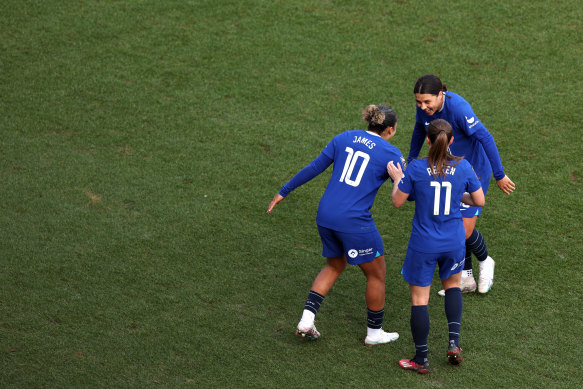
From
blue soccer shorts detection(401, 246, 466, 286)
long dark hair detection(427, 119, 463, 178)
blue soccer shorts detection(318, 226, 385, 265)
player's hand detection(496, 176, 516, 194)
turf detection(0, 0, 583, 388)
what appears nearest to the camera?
long dark hair detection(427, 119, 463, 178)

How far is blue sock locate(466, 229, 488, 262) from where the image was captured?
19.8ft

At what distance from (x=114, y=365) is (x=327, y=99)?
5239 millimetres

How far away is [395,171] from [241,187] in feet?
10.0

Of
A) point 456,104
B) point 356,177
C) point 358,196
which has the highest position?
point 456,104

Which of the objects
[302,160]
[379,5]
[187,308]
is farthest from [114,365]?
[379,5]

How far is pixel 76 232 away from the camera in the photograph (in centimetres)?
691

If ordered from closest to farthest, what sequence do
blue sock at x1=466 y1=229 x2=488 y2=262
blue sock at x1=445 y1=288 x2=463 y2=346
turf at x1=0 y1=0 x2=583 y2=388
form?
blue sock at x1=445 y1=288 x2=463 y2=346
turf at x1=0 y1=0 x2=583 y2=388
blue sock at x1=466 y1=229 x2=488 y2=262

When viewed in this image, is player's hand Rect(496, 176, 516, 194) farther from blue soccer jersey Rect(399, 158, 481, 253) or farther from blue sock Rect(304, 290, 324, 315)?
blue sock Rect(304, 290, 324, 315)

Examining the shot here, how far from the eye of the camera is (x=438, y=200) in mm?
4789

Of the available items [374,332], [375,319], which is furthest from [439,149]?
[374,332]

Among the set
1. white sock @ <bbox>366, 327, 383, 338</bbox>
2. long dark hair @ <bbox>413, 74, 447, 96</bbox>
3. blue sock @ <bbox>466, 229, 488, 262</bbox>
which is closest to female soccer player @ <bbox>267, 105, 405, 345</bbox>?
white sock @ <bbox>366, 327, 383, 338</bbox>

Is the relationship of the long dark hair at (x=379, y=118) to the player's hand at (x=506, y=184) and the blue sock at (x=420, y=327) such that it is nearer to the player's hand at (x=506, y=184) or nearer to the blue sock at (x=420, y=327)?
the player's hand at (x=506, y=184)

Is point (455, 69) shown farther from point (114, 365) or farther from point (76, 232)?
point (114, 365)

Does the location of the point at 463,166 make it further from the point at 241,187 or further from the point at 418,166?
the point at 241,187
